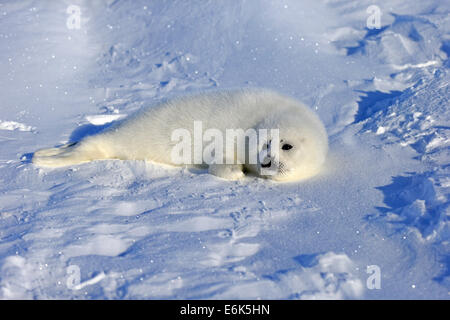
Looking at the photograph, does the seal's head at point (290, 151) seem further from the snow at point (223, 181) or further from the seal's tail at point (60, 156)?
the seal's tail at point (60, 156)

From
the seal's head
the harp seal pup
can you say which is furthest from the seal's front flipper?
the seal's head

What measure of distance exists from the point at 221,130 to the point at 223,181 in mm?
505

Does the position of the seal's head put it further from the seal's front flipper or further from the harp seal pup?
the seal's front flipper

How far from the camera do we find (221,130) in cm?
376

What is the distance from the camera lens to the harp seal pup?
11.5ft

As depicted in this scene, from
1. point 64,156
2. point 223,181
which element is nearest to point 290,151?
point 223,181

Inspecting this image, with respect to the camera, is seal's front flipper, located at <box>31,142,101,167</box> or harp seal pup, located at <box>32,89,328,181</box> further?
seal's front flipper, located at <box>31,142,101,167</box>

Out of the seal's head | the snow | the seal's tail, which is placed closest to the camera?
the snow

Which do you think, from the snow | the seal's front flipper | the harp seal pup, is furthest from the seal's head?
the seal's front flipper

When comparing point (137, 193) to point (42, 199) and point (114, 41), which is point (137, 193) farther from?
point (114, 41)

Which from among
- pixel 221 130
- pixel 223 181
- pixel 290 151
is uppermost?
pixel 221 130

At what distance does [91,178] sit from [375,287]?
217 cm

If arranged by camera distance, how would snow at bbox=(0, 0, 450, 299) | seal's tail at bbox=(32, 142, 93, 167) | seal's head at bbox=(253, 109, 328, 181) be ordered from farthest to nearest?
1. seal's tail at bbox=(32, 142, 93, 167)
2. seal's head at bbox=(253, 109, 328, 181)
3. snow at bbox=(0, 0, 450, 299)

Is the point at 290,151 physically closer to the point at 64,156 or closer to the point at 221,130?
the point at 221,130
